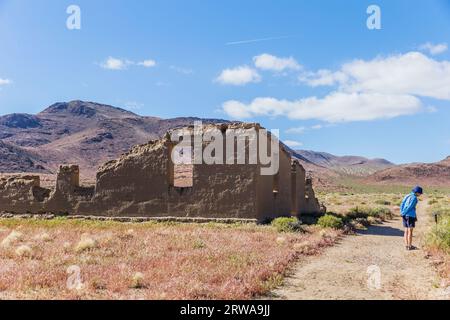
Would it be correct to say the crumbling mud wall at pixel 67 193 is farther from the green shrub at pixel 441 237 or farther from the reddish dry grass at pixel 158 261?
the green shrub at pixel 441 237

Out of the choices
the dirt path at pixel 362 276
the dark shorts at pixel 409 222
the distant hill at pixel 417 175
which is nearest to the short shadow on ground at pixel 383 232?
the dirt path at pixel 362 276

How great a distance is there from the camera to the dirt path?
303 inches

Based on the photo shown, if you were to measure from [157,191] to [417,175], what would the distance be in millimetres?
98199

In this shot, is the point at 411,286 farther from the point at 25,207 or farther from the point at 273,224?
the point at 25,207

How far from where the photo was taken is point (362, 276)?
9.13 m

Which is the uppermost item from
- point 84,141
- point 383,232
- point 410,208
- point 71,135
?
point 71,135

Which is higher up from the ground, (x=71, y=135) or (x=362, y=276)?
(x=71, y=135)

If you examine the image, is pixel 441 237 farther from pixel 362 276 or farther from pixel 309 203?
pixel 309 203

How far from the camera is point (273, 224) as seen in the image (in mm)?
16531

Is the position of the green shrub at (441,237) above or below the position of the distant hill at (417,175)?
below

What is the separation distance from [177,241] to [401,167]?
107m

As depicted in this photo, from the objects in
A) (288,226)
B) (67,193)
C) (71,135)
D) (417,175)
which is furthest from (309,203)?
(71,135)

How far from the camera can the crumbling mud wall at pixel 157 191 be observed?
56.8 feet

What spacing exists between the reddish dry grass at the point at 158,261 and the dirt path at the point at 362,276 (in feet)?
1.57
